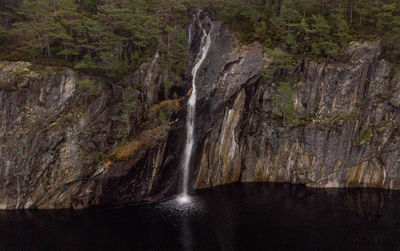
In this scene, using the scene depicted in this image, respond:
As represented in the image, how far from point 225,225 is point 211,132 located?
55.8ft

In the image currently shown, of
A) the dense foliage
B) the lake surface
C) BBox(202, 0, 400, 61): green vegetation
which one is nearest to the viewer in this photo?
the lake surface

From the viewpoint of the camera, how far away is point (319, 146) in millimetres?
42750

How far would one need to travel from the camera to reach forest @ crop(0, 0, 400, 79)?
38.8 m

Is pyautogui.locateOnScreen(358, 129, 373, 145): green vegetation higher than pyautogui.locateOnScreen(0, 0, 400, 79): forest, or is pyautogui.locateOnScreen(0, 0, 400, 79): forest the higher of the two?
pyautogui.locateOnScreen(0, 0, 400, 79): forest

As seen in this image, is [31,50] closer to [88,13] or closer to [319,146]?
[88,13]

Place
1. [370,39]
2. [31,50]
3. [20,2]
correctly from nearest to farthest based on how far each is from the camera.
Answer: [31,50] → [370,39] → [20,2]

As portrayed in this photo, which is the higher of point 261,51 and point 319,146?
point 261,51

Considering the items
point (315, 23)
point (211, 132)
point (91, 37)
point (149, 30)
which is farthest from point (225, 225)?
point (315, 23)

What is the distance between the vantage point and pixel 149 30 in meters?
42.0

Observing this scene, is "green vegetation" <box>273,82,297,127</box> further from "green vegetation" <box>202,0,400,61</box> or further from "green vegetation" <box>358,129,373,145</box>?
"green vegetation" <box>358,129,373,145</box>

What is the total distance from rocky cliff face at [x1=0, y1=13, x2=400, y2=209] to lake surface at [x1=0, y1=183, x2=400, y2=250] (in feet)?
12.9

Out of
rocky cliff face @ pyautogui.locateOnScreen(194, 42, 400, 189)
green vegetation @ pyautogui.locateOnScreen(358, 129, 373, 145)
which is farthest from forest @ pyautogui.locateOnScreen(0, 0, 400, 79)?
green vegetation @ pyautogui.locateOnScreen(358, 129, 373, 145)

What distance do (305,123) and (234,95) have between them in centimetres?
1320

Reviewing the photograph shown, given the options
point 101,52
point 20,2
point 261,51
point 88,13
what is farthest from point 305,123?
point 20,2
